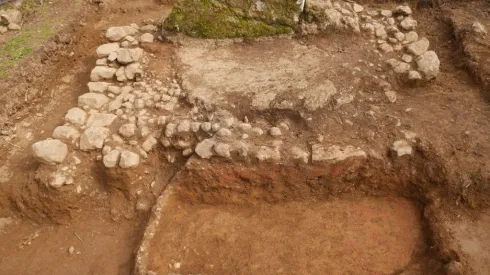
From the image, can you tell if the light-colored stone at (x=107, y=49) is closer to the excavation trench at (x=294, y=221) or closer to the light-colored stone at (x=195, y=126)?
the light-colored stone at (x=195, y=126)

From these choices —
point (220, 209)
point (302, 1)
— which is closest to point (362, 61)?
point (302, 1)

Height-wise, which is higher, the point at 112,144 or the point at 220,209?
the point at 112,144

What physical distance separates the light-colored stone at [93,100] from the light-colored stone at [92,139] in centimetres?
45

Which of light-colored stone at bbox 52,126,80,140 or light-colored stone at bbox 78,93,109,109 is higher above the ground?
light-colored stone at bbox 78,93,109,109

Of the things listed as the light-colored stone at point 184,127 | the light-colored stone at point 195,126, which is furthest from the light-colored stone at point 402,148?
the light-colored stone at point 184,127

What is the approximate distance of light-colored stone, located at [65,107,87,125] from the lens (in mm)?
4617

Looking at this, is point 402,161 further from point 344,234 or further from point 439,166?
point 344,234

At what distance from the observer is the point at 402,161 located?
4219 mm

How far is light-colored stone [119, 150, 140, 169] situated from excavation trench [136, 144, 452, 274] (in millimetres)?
457

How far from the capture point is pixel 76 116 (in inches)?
183

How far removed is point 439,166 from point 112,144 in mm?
3367

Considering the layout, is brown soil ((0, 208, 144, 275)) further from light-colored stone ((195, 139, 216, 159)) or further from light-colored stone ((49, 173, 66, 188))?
light-colored stone ((195, 139, 216, 159))

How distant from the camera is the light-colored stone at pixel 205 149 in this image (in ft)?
13.8

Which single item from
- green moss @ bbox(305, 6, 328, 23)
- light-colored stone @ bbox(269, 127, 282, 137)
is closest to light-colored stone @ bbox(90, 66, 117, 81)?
light-colored stone @ bbox(269, 127, 282, 137)
